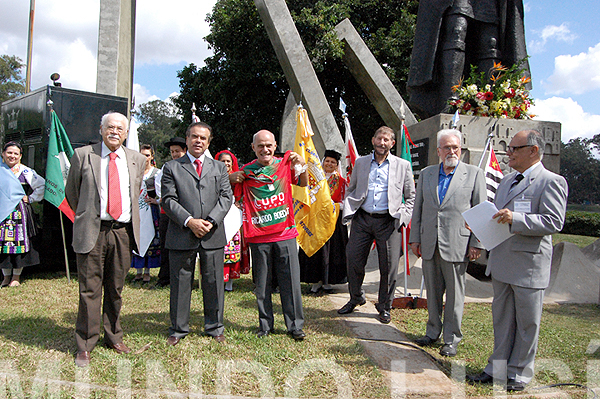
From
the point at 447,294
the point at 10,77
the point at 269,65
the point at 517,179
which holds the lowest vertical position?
the point at 447,294

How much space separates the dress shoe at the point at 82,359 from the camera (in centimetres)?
331

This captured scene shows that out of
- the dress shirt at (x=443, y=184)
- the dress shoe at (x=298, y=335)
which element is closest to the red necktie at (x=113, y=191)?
the dress shoe at (x=298, y=335)

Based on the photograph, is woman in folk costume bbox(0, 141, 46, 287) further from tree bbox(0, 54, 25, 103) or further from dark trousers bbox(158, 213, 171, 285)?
tree bbox(0, 54, 25, 103)

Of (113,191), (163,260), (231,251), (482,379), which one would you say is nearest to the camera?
(482,379)

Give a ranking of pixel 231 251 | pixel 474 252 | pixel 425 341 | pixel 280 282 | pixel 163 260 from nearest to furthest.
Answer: pixel 474 252
pixel 425 341
pixel 280 282
pixel 231 251
pixel 163 260

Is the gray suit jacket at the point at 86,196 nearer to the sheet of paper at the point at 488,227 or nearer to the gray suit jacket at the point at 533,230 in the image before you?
the sheet of paper at the point at 488,227

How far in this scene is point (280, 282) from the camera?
412 cm

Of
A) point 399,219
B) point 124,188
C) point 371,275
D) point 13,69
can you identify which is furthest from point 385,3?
point 13,69

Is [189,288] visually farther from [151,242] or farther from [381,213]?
[151,242]

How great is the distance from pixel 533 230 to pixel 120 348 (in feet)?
10.8

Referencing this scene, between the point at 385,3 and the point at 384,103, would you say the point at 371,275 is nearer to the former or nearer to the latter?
the point at 384,103

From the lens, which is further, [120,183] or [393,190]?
[393,190]

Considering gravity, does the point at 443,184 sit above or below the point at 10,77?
below

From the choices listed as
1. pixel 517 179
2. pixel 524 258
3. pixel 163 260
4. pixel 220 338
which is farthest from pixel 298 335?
pixel 163 260
